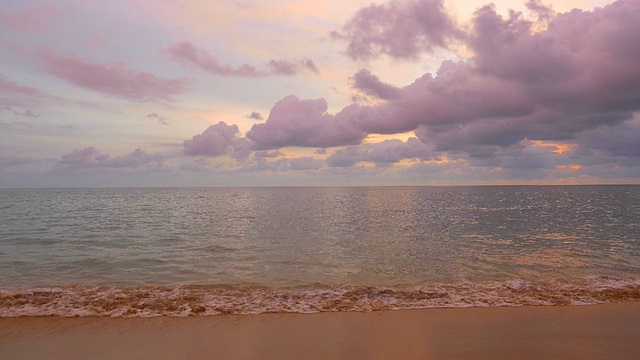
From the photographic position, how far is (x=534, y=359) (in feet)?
28.0

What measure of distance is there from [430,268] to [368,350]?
39.9 feet

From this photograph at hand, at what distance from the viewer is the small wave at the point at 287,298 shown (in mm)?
12570

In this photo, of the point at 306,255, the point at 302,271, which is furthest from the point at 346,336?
the point at 306,255

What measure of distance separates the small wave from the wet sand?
0.77 m

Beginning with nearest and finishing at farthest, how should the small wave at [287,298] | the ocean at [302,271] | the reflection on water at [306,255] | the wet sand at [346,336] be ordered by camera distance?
the wet sand at [346,336] < the small wave at [287,298] < the ocean at [302,271] < the reflection on water at [306,255]

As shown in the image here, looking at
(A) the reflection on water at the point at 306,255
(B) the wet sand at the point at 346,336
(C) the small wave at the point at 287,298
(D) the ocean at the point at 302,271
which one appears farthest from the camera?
(A) the reflection on water at the point at 306,255

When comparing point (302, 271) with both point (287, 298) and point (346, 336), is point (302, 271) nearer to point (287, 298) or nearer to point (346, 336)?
point (287, 298)

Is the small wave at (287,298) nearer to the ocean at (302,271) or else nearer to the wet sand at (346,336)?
the ocean at (302,271)

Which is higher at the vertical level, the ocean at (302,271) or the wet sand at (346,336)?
the wet sand at (346,336)

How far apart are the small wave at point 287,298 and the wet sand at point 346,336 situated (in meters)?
0.77

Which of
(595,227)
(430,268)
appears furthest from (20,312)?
(595,227)

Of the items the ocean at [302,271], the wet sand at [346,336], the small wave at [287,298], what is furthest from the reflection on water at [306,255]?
the wet sand at [346,336]

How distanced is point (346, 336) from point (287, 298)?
4.71 meters

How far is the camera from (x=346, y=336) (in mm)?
10078
